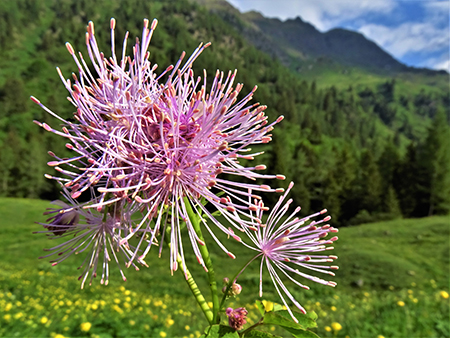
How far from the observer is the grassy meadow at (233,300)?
6.75m

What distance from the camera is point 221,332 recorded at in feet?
5.65

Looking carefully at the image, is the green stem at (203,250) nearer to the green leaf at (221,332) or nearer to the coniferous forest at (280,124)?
the green leaf at (221,332)

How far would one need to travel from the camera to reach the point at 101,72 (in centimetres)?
195

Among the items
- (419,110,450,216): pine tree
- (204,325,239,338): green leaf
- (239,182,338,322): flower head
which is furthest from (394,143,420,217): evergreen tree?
(204,325,239,338): green leaf

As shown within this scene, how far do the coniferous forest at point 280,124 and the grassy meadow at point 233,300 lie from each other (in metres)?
4.95

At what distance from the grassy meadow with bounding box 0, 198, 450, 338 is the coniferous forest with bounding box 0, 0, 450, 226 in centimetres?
495

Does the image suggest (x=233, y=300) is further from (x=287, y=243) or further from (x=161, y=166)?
(x=161, y=166)

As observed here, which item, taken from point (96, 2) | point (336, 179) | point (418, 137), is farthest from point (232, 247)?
point (96, 2)

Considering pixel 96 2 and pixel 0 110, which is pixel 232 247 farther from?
pixel 96 2

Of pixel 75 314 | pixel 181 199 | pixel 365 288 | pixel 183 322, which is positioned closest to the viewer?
pixel 181 199

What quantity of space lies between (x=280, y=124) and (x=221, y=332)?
303 feet

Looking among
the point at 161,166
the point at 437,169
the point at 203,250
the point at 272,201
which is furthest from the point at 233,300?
the point at 437,169

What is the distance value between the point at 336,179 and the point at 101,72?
63.7m

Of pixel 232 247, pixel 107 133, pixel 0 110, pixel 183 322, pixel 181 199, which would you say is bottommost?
pixel 232 247
